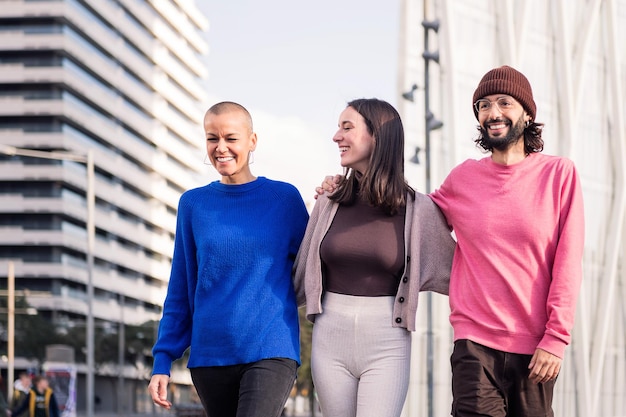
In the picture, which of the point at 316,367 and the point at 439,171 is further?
the point at 439,171

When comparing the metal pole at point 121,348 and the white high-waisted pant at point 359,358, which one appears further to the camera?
the metal pole at point 121,348

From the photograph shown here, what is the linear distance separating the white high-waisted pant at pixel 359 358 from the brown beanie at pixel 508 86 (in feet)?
3.18

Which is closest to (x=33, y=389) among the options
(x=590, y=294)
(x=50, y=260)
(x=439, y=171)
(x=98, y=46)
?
(x=439, y=171)

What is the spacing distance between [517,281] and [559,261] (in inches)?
→ 7.2

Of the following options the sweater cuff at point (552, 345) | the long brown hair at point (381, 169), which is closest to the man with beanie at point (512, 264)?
the sweater cuff at point (552, 345)

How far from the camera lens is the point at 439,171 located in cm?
3133

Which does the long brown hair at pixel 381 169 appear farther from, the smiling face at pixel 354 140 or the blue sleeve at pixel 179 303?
the blue sleeve at pixel 179 303

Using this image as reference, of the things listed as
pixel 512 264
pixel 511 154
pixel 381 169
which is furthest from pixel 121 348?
pixel 512 264

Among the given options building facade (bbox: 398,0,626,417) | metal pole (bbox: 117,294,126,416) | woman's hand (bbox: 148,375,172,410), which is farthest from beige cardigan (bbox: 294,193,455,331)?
metal pole (bbox: 117,294,126,416)

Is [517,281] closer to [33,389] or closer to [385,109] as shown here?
[385,109]

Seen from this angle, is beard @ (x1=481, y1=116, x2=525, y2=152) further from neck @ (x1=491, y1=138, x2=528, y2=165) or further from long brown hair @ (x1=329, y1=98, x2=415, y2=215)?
long brown hair @ (x1=329, y1=98, x2=415, y2=215)

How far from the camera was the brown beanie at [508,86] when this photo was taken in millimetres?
4555

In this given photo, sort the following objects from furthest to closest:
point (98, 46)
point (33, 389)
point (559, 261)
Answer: point (98, 46)
point (33, 389)
point (559, 261)

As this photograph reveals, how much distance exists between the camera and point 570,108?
3180 centimetres
